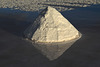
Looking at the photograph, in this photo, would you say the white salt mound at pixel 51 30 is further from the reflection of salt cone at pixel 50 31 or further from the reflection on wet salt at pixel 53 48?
the reflection on wet salt at pixel 53 48

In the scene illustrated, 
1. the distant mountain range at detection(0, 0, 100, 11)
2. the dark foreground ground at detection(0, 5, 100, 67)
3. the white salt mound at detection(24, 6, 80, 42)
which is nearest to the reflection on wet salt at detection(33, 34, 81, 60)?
the dark foreground ground at detection(0, 5, 100, 67)

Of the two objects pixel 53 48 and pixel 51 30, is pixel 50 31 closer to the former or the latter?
pixel 51 30

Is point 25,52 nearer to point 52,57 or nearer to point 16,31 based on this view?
point 52,57

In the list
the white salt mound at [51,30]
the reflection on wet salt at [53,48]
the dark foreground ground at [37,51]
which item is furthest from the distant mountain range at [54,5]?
the reflection on wet salt at [53,48]

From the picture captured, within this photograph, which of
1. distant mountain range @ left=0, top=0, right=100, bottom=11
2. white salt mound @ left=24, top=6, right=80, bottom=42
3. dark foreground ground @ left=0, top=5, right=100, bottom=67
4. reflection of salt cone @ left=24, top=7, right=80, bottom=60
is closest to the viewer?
dark foreground ground @ left=0, top=5, right=100, bottom=67

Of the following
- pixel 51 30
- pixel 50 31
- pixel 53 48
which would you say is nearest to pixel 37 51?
pixel 53 48

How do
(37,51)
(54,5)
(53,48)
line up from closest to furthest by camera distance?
(37,51) < (53,48) < (54,5)

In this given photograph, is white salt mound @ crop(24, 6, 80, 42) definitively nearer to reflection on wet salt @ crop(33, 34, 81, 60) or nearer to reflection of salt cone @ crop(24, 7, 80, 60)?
reflection of salt cone @ crop(24, 7, 80, 60)
